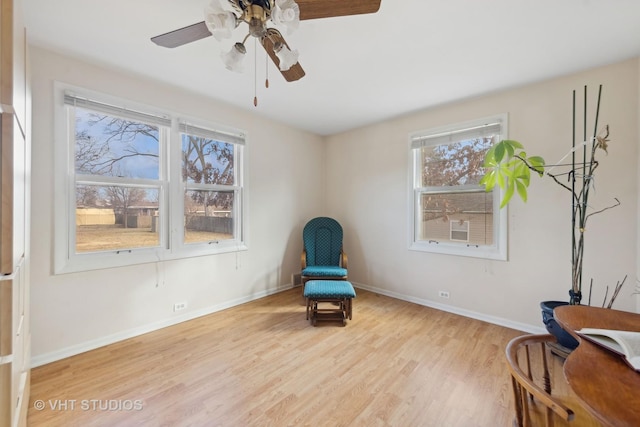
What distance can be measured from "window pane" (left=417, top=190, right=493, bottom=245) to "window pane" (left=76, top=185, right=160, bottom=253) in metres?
3.17

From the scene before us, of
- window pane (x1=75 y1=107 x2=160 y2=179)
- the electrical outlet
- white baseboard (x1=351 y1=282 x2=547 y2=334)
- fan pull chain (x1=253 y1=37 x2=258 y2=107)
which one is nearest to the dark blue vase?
white baseboard (x1=351 y1=282 x2=547 y2=334)

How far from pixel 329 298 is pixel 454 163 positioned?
2.19m

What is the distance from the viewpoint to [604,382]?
721 millimetres

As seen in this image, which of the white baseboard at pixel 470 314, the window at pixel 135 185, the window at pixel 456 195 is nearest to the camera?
the window at pixel 135 185

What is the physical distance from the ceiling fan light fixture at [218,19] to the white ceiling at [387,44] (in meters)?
0.59

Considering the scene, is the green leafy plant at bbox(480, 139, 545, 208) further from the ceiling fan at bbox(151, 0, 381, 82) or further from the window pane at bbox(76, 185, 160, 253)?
the window pane at bbox(76, 185, 160, 253)

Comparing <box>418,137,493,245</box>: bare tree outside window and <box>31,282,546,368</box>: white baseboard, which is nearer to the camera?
<box>31,282,546,368</box>: white baseboard

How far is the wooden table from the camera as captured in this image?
608 mm

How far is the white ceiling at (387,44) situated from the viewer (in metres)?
1.59

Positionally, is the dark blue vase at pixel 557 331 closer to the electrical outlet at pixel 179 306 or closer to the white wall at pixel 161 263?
the white wall at pixel 161 263

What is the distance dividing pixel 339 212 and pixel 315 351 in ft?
7.80

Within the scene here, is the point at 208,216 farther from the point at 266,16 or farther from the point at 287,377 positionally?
the point at 266,16

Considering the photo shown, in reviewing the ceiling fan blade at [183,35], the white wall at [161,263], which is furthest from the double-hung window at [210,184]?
the ceiling fan blade at [183,35]

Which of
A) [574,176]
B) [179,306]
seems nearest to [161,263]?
[179,306]
